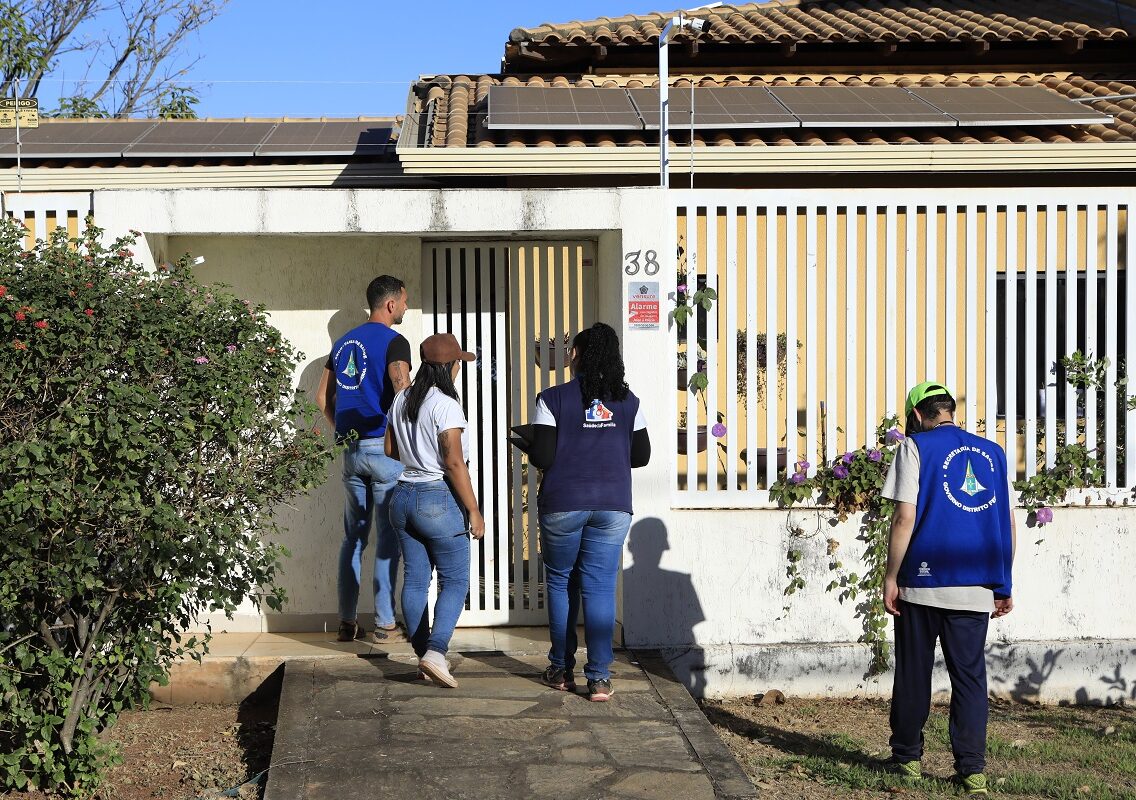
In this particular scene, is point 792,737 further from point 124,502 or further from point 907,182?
point 907,182

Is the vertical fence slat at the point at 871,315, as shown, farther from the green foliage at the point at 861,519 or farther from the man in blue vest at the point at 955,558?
the man in blue vest at the point at 955,558

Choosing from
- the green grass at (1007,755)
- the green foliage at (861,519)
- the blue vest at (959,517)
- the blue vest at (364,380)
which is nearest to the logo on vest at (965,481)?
the blue vest at (959,517)

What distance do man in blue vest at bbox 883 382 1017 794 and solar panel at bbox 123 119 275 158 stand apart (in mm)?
7348

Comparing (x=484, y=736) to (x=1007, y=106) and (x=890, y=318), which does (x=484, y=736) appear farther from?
(x=1007, y=106)

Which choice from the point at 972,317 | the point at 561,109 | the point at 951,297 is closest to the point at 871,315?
the point at 951,297

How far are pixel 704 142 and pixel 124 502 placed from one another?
6.31 m

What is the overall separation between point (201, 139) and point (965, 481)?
8.39 m

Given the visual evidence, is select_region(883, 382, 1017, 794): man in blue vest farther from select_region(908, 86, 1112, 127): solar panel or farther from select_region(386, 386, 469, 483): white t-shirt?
select_region(908, 86, 1112, 127): solar panel

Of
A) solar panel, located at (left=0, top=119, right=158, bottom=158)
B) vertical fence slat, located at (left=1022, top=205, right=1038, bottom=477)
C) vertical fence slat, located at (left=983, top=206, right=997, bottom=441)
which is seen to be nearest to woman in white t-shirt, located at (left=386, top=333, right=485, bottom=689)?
vertical fence slat, located at (left=983, top=206, right=997, bottom=441)

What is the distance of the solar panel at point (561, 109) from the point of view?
9672 mm

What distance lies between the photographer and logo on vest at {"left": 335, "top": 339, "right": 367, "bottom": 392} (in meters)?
6.93

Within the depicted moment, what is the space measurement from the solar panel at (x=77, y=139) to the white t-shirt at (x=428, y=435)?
586 centimetres

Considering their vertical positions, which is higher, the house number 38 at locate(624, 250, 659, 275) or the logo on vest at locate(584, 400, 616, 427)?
the house number 38 at locate(624, 250, 659, 275)

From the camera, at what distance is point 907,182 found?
34.0 ft
